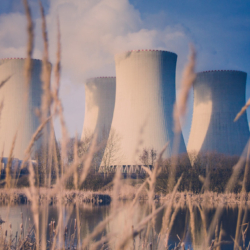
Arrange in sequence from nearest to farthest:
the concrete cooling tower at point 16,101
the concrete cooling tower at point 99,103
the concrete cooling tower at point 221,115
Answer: the concrete cooling tower at point 16,101 < the concrete cooling tower at point 221,115 < the concrete cooling tower at point 99,103

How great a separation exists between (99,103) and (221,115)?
269 inches

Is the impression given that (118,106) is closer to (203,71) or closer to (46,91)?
(203,71)

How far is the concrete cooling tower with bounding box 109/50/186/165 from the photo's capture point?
15.2 meters

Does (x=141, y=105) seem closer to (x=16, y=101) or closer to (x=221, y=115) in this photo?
(x=16, y=101)

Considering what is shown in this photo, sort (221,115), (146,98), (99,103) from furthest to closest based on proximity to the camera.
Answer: (99,103)
(221,115)
(146,98)

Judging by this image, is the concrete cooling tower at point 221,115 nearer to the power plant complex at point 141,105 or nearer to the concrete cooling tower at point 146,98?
the power plant complex at point 141,105

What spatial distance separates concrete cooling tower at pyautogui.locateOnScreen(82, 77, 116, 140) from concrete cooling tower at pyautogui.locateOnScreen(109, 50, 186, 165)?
15.6ft

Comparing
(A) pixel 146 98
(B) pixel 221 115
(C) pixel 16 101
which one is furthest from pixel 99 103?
(B) pixel 221 115

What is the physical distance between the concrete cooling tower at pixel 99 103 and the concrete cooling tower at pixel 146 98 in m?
4.75

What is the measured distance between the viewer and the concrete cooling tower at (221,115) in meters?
18.4

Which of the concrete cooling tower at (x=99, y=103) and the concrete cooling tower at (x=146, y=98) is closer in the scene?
the concrete cooling tower at (x=146, y=98)

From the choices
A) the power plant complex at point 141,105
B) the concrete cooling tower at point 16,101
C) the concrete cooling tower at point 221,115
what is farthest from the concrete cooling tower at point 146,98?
the concrete cooling tower at point 221,115

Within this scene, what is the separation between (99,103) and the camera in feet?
68.5

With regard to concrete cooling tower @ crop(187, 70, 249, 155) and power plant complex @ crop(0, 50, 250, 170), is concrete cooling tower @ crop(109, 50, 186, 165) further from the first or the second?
concrete cooling tower @ crop(187, 70, 249, 155)
